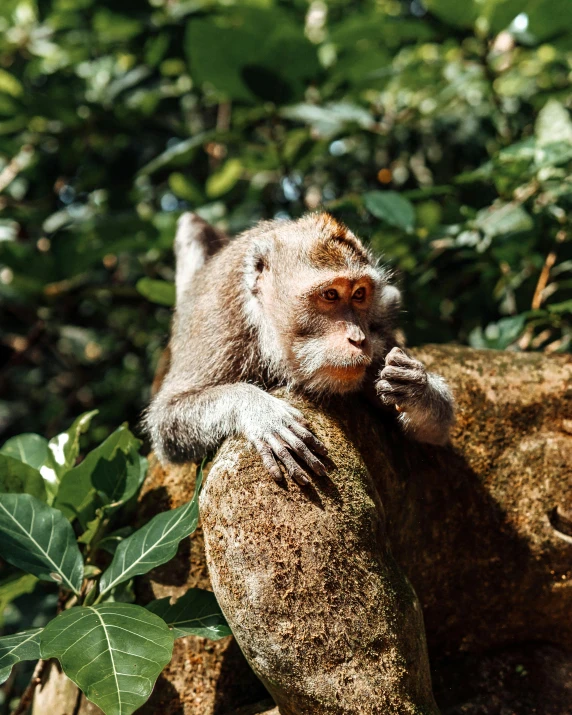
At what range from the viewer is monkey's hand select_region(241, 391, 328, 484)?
2.54 m

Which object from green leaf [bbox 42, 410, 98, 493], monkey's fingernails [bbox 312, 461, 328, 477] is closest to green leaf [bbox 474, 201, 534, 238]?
monkey's fingernails [bbox 312, 461, 328, 477]

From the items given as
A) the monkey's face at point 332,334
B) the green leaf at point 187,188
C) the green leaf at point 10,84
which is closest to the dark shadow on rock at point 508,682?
the monkey's face at point 332,334

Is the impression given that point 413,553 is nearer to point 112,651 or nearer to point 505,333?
point 112,651

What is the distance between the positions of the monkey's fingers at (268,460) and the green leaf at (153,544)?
0.35 metres

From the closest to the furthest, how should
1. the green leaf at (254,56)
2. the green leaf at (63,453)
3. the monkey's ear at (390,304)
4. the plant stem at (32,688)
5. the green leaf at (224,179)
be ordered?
the plant stem at (32,688) → the green leaf at (63,453) → the monkey's ear at (390,304) → the green leaf at (254,56) → the green leaf at (224,179)

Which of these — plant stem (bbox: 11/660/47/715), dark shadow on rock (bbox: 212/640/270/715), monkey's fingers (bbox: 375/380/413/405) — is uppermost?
monkey's fingers (bbox: 375/380/413/405)

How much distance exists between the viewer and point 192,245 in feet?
17.8

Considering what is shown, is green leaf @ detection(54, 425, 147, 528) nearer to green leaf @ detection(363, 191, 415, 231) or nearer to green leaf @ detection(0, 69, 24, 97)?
green leaf @ detection(363, 191, 415, 231)

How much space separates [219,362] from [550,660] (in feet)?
6.81

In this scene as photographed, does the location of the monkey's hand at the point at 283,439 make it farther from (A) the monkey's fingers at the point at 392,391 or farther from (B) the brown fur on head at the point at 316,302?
(A) the monkey's fingers at the point at 392,391

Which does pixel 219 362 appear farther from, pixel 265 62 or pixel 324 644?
pixel 265 62

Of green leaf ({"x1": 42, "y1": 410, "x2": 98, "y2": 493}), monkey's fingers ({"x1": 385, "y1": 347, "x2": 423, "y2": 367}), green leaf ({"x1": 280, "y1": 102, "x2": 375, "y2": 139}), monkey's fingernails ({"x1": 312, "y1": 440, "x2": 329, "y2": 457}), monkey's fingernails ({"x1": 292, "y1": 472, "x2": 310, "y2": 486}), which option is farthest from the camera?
green leaf ({"x1": 280, "y1": 102, "x2": 375, "y2": 139})

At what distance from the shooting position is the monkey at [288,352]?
298 cm

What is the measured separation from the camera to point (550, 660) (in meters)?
3.11
